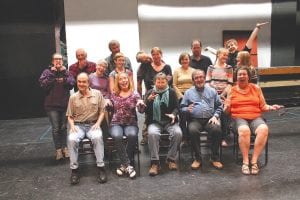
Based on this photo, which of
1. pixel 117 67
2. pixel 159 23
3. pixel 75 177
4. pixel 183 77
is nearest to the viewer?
pixel 75 177

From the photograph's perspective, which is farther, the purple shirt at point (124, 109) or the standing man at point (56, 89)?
the standing man at point (56, 89)

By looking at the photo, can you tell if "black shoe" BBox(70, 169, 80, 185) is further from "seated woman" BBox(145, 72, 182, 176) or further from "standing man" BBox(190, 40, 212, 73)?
"standing man" BBox(190, 40, 212, 73)

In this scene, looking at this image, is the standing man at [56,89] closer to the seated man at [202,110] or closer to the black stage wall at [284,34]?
the seated man at [202,110]

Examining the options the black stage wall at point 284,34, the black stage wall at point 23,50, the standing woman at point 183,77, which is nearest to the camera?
the standing woman at point 183,77

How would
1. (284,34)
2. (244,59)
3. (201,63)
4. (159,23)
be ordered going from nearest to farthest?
1. (244,59)
2. (201,63)
3. (159,23)
4. (284,34)

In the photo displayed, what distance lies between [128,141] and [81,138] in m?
0.50

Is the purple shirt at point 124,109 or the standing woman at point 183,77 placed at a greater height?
the standing woman at point 183,77

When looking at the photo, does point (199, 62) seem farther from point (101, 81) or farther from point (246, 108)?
point (101, 81)

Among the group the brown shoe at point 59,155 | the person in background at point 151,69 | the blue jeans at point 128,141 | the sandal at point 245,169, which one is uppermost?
the person in background at point 151,69

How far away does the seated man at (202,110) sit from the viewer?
4070 mm

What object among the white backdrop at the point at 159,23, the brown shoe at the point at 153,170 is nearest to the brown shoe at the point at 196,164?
the brown shoe at the point at 153,170

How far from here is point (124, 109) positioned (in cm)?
407

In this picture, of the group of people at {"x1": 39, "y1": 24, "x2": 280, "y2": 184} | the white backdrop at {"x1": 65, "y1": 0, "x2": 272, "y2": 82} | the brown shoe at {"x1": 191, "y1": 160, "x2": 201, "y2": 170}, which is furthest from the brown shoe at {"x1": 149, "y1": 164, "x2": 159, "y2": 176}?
the white backdrop at {"x1": 65, "y1": 0, "x2": 272, "y2": 82}

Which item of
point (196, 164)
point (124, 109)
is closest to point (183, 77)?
point (124, 109)
